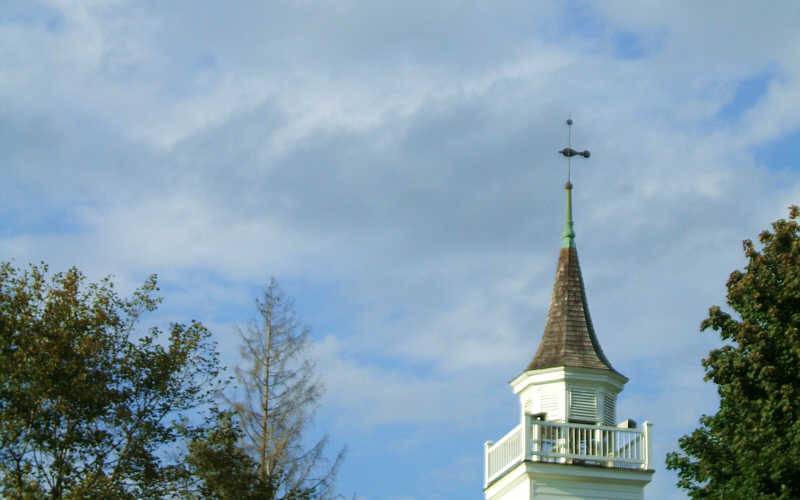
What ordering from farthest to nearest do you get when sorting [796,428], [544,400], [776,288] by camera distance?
[544,400] < [776,288] < [796,428]

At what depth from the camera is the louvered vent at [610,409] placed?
36812 mm

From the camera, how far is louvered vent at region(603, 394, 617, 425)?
121 ft

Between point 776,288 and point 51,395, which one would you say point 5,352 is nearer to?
point 51,395

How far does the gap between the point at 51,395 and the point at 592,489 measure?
1381 cm

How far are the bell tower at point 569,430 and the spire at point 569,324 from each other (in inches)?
1.1

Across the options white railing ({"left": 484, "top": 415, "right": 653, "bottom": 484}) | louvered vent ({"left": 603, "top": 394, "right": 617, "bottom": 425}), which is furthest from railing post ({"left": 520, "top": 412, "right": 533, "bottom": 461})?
louvered vent ({"left": 603, "top": 394, "right": 617, "bottom": 425})

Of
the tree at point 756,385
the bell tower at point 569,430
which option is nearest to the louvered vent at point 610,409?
the bell tower at point 569,430

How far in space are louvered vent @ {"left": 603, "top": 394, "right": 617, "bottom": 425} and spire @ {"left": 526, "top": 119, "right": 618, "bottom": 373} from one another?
0.81 m

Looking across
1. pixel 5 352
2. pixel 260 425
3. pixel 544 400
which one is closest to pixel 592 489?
pixel 544 400

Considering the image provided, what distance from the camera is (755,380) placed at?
3014 cm

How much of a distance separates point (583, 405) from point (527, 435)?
240 cm

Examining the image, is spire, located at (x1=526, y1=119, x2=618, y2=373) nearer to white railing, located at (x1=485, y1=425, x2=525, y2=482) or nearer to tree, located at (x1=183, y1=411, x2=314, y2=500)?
white railing, located at (x1=485, y1=425, x2=525, y2=482)

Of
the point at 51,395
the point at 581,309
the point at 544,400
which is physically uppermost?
the point at 581,309

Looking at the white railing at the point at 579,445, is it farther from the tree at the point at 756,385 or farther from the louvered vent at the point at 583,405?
the tree at the point at 756,385
